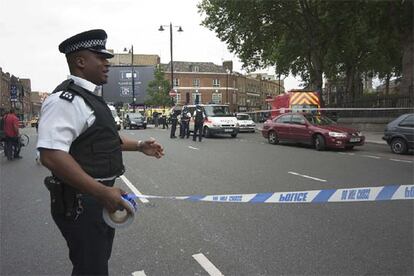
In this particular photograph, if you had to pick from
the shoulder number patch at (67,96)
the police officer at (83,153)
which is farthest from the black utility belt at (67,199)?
the shoulder number patch at (67,96)

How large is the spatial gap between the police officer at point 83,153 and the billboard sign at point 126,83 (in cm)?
5714

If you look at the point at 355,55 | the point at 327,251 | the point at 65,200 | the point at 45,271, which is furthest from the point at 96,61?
the point at 355,55

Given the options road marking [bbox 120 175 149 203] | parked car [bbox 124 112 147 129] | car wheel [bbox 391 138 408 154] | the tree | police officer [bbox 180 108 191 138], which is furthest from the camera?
the tree

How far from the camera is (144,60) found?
361 ft

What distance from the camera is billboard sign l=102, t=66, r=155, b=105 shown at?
197 feet

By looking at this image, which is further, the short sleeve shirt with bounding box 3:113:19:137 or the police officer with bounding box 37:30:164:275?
the short sleeve shirt with bounding box 3:113:19:137

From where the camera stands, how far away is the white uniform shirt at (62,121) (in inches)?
95.4

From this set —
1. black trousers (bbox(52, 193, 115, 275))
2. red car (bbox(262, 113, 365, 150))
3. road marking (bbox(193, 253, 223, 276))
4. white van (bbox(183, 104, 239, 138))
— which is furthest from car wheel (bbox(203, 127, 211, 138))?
black trousers (bbox(52, 193, 115, 275))

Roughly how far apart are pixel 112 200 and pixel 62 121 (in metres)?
0.50

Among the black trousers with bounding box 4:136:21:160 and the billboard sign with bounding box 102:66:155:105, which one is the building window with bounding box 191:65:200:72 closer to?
the billboard sign with bounding box 102:66:155:105

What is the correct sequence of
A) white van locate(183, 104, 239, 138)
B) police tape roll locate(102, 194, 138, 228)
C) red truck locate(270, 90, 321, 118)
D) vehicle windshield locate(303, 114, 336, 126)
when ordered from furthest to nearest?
red truck locate(270, 90, 321, 118), white van locate(183, 104, 239, 138), vehicle windshield locate(303, 114, 336, 126), police tape roll locate(102, 194, 138, 228)

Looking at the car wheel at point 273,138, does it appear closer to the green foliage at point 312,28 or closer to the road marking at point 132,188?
the green foliage at point 312,28

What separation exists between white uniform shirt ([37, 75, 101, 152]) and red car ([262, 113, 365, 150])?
15381 millimetres

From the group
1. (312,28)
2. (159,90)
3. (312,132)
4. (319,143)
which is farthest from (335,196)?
(159,90)
